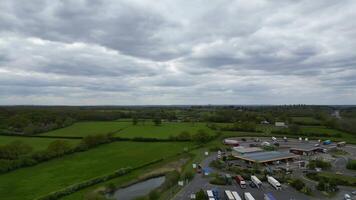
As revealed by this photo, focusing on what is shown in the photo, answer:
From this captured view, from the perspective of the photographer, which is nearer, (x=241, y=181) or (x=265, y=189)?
(x=265, y=189)

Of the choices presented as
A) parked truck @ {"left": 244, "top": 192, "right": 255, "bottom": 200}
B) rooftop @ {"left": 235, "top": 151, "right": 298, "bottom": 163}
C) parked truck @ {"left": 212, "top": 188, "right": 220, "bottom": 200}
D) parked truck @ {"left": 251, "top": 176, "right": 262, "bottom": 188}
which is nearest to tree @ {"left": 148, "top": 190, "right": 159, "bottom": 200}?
parked truck @ {"left": 212, "top": 188, "right": 220, "bottom": 200}

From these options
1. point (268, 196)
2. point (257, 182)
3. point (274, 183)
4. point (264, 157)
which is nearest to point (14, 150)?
point (257, 182)

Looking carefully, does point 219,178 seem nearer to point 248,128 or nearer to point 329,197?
point 329,197

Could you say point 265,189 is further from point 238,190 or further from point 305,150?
point 305,150

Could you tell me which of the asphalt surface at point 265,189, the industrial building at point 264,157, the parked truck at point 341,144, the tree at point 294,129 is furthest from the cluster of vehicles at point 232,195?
the tree at point 294,129

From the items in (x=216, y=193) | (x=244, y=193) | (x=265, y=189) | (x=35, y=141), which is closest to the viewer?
(x=216, y=193)

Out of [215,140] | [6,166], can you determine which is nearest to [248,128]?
[215,140]
